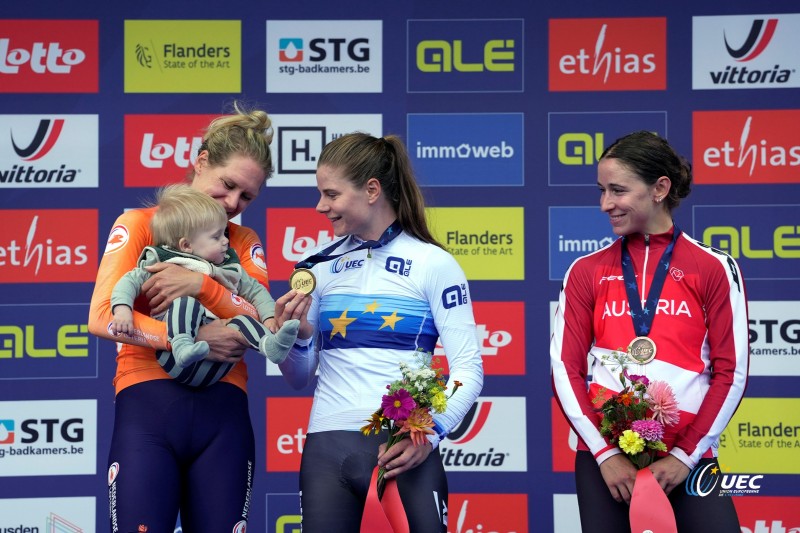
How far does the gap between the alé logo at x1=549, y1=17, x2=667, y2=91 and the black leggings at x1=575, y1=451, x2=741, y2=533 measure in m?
2.16

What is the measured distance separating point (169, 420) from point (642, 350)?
1205 millimetres

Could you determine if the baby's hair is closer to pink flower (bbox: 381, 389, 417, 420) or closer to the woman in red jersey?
pink flower (bbox: 381, 389, 417, 420)

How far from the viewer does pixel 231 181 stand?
104 inches

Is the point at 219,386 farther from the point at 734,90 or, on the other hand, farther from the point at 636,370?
the point at 734,90

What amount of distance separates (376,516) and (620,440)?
0.63m

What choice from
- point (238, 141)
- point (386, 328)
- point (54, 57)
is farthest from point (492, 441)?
point (54, 57)

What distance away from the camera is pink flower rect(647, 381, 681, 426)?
2389 millimetres

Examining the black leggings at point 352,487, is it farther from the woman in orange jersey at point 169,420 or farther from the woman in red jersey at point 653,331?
the woman in red jersey at point 653,331

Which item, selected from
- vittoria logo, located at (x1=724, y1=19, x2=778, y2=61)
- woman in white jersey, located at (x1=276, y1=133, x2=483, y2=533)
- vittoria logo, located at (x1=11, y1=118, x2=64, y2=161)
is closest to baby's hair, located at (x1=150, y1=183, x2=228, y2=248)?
woman in white jersey, located at (x1=276, y1=133, x2=483, y2=533)

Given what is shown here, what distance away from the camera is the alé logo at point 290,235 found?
4242mm

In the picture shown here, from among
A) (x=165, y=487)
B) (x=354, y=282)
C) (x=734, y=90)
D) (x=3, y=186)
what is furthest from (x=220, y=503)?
(x=734, y=90)

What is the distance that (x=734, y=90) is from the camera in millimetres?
4223

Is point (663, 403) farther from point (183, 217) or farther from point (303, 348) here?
point (183, 217)

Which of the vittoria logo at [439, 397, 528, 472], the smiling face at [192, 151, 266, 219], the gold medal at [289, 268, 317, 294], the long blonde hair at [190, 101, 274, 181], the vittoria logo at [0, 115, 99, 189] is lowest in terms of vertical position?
the vittoria logo at [439, 397, 528, 472]
